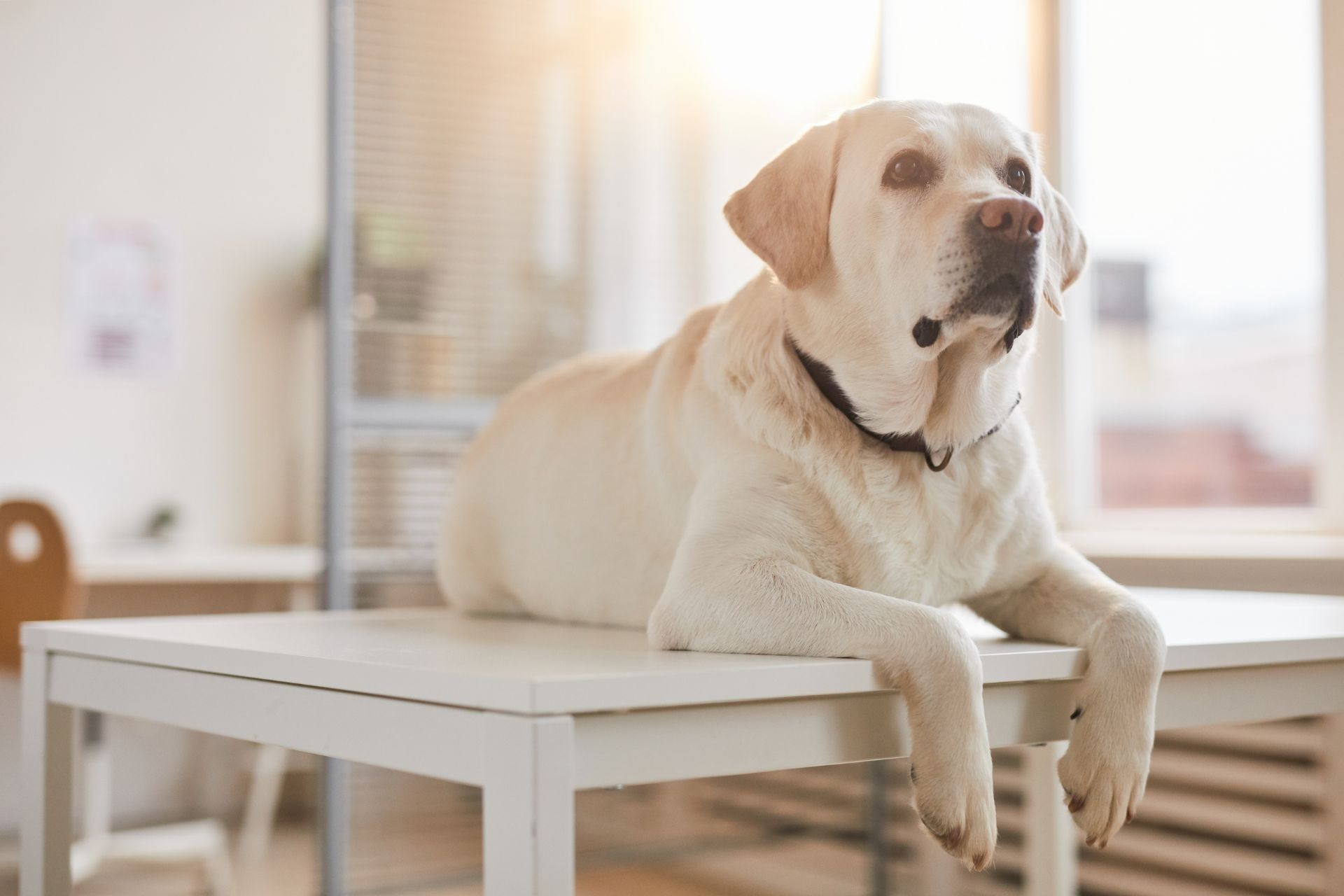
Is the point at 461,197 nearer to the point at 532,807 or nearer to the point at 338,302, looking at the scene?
the point at 338,302

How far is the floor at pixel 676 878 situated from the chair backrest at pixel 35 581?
705 millimetres

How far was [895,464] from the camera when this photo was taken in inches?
42.6

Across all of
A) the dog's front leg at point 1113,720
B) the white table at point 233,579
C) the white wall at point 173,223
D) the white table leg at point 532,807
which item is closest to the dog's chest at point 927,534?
the dog's front leg at point 1113,720

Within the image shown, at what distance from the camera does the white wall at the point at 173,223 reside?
409 centimetres

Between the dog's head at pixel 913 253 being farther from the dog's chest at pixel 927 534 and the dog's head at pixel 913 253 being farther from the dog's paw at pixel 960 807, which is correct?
the dog's paw at pixel 960 807

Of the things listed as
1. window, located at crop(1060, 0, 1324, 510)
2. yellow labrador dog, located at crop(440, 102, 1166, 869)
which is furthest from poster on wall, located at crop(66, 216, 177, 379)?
yellow labrador dog, located at crop(440, 102, 1166, 869)

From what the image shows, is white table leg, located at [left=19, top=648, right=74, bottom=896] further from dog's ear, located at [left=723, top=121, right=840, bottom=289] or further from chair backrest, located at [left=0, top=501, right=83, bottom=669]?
chair backrest, located at [left=0, top=501, right=83, bottom=669]

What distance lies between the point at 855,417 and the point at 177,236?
12.6 ft

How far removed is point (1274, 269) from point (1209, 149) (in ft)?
1.09

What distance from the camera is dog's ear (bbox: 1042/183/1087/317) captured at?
3.88ft

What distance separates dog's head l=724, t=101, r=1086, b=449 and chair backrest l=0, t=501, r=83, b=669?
2397 mm

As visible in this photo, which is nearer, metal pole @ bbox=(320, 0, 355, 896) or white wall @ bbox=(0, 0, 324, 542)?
metal pole @ bbox=(320, 0, 355, 896)

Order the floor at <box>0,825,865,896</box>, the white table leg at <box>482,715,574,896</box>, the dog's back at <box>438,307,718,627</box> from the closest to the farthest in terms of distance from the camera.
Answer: the white table leg at <box>482,715,574,896</box> < the dog's back at <box>438,307,718,627</box> < the floor at <box>0,825,865,896</box>

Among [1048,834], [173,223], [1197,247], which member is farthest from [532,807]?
[173,223]
